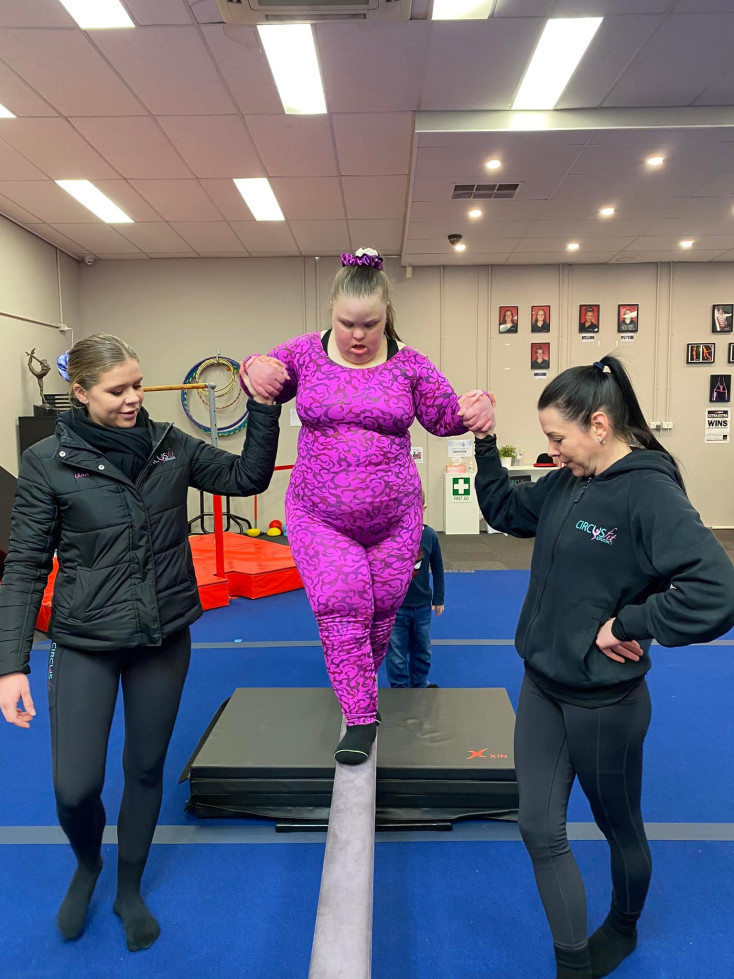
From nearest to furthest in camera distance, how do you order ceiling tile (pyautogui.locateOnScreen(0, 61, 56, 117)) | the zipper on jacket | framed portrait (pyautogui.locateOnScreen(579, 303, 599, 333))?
the zipper on jacket < ceiling tile (pyautogui.locateOnScreen(0, 61, 56, 117)) < framed portrait (pyautogui.locateOnScreen(579, 303, 599, 333))

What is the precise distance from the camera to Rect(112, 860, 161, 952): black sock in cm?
185

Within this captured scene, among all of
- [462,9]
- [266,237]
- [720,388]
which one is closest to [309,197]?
[266,237]

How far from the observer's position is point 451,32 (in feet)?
11.3

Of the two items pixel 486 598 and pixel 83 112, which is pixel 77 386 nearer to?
pixel 83 112

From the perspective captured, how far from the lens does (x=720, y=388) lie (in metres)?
8.38

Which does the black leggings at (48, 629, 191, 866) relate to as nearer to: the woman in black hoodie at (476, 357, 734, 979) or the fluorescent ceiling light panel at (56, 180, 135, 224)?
the woman in black hoodie at (476, 357, 734, 979)

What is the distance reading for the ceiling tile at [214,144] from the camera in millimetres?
4453

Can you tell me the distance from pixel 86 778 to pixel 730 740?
281 centimetres

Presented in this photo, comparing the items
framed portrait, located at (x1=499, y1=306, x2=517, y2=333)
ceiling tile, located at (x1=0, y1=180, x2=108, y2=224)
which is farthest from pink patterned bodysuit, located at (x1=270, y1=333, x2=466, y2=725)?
framed portrait, located at (x1=499, y1=306, x2=517, y2=333)

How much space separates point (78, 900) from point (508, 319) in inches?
310

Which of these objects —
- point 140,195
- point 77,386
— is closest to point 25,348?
point 140,195

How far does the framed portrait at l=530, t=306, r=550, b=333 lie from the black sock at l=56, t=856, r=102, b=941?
7.87 m

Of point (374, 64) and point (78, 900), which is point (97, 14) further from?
point (78, 900)

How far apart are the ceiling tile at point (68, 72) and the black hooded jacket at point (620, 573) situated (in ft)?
11.9
